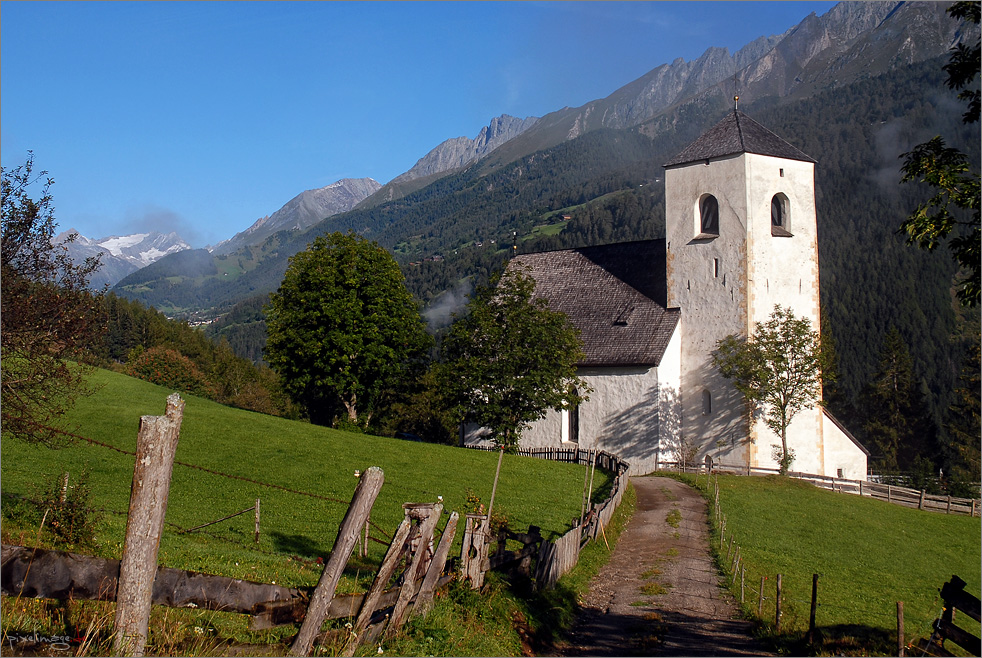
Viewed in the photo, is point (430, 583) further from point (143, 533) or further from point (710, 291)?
point (710, 291)

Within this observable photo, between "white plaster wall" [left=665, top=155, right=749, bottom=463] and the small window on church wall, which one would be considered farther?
the small window on church wall

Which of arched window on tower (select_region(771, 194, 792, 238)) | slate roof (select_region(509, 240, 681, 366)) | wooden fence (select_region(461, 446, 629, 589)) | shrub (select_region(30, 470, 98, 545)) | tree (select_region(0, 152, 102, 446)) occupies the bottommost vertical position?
wooden fence (select_region(461, 446, 629, 589))

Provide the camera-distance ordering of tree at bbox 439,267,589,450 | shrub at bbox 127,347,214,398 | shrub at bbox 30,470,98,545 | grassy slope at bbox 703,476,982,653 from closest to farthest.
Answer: shrub at bbox 30,470,98,545 < grassy slope at bbox 703,476,982,653 < tree at bbox 439,267,589,450 < shrub at bbox 127,347,214,398

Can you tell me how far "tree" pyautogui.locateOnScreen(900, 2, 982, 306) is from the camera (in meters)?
11.2

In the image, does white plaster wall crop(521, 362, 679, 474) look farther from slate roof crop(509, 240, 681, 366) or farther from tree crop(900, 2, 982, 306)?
tree crop(900, 2, 982, 306)

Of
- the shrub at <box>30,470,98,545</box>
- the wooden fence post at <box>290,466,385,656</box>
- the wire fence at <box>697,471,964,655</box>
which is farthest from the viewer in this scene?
the wire fence at <box>697,471,964,655</box>

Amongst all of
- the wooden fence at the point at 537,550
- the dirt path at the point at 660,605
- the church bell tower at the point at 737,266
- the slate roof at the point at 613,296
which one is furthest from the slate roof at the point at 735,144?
the wooden fence at the point at 537,550

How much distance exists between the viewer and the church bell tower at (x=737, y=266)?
4031 centimetres

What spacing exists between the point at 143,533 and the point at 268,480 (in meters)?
20.6

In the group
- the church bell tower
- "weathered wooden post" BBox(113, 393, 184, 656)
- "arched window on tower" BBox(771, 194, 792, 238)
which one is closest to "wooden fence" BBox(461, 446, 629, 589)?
"weathered wooden post" BBox(113, 393, 184, 656)

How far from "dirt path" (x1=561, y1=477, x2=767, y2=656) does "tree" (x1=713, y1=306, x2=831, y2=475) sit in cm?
1576

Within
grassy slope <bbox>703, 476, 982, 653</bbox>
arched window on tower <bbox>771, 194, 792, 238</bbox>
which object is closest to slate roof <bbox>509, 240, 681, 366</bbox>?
arched window on tower <bbox>771, 194, 792, 238</bbox>

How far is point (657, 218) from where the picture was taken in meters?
192

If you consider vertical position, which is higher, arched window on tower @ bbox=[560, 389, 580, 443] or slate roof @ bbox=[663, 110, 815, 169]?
slate roof @ bbox=[663, 110, 815, 169]
